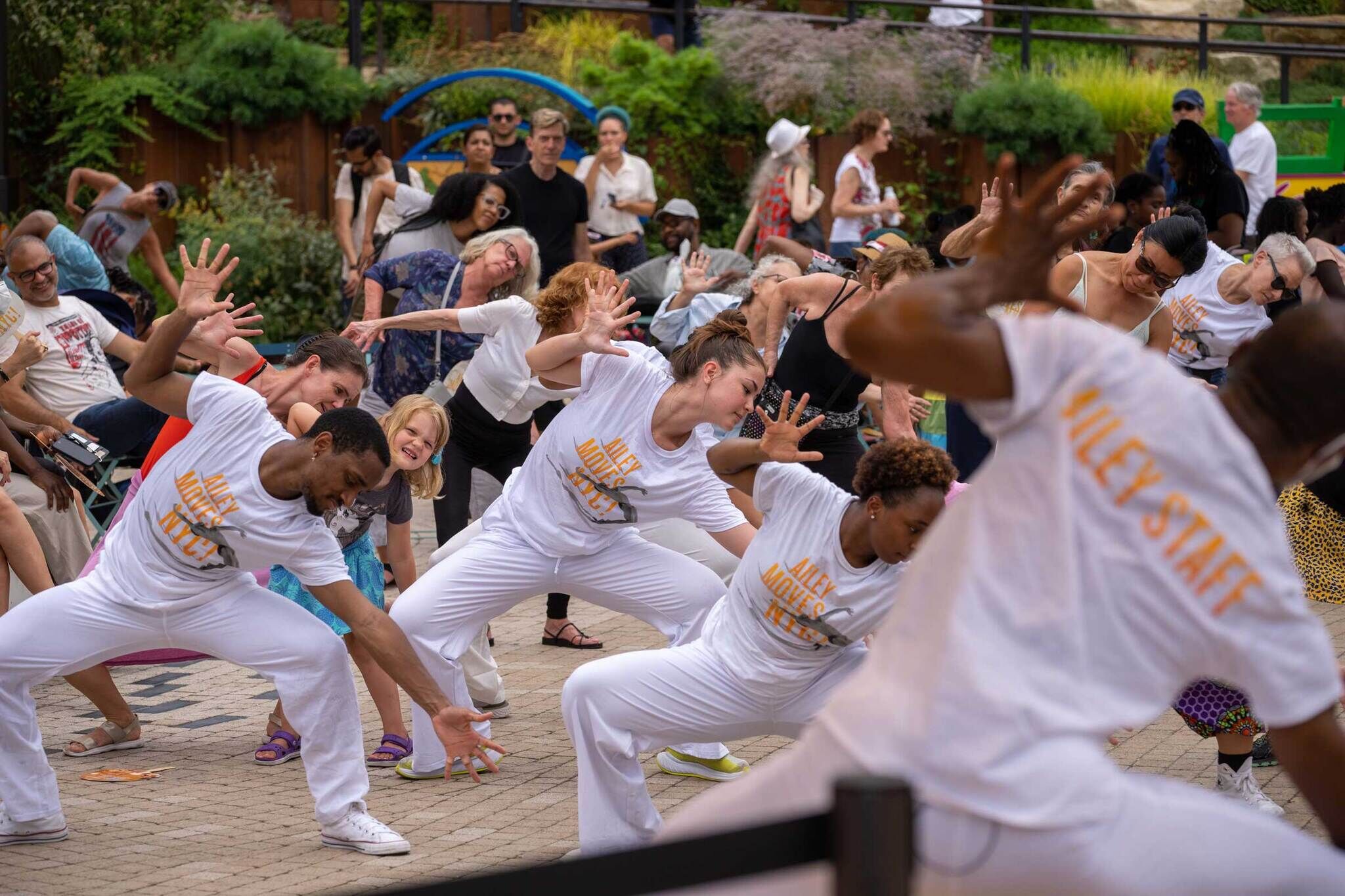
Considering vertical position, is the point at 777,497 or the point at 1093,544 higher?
the point at 1093,544

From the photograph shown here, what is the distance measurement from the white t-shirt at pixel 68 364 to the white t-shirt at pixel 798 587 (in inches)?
184

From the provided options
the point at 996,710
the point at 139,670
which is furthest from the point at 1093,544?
the point at 139,670

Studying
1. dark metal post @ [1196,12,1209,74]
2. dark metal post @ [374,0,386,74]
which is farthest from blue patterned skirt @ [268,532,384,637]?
dark metal post @ [1196,12,1209,74]

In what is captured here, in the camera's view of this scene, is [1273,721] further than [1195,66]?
No

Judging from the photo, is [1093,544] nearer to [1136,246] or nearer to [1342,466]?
[1342,466]

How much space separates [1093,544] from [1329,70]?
1958 centimetres

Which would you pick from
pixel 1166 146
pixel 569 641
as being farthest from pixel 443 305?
pixel 1166 146

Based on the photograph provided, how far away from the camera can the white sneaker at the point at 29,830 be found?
16.5 ft

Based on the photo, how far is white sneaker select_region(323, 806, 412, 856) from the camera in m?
4.95

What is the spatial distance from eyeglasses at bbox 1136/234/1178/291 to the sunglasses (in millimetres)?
3623

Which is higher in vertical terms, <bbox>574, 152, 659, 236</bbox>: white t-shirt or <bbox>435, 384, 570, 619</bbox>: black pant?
<bbox>574, 152, 659, 236</bbox>: white t-shirt

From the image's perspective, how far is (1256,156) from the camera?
1231 centimetres

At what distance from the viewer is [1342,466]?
5.13m

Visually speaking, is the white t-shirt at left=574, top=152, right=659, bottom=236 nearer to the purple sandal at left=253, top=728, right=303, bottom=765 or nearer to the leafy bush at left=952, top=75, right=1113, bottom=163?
the leafy bush at left=952, top=75, right=1113, bottom=163
